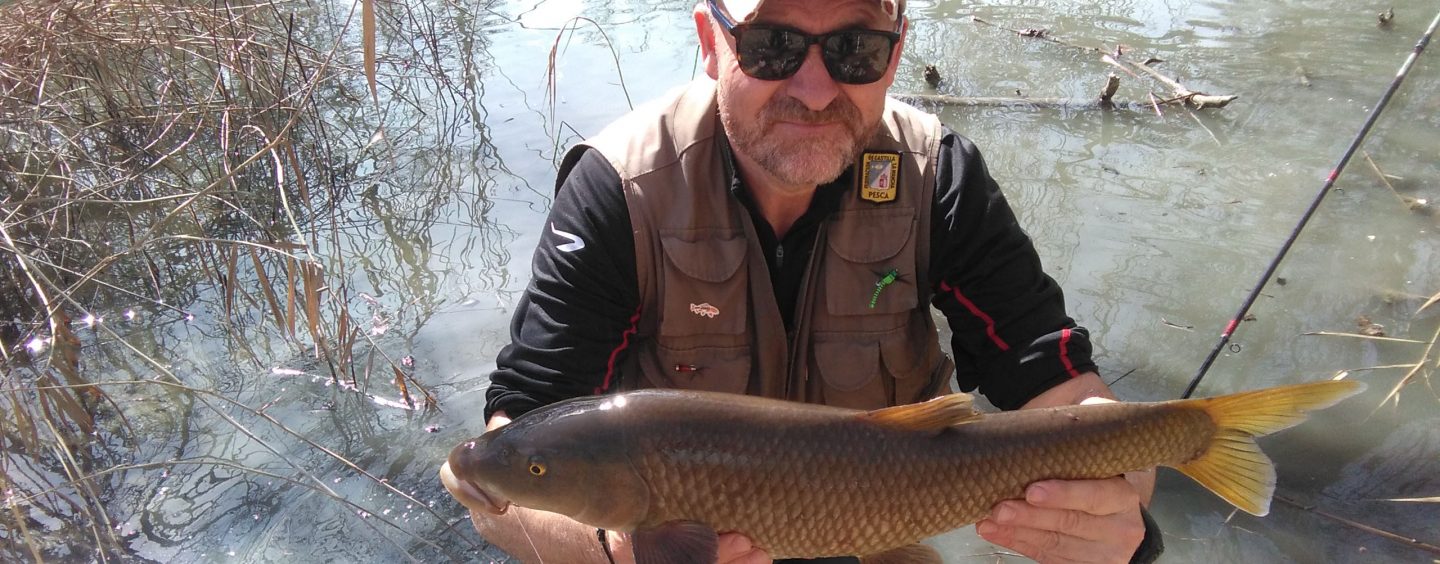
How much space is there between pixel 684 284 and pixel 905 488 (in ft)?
2.76

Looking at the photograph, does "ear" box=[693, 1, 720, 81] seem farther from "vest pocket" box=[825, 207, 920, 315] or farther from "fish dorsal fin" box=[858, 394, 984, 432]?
"fish dorsal fin" box=[858, 394, 984, 432]

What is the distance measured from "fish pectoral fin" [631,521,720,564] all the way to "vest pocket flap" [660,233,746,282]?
29.9 inches

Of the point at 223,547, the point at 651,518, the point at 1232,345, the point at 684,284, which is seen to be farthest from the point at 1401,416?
the point at 223,547

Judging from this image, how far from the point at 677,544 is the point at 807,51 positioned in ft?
4.06

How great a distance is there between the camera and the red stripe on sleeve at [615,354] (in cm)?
242

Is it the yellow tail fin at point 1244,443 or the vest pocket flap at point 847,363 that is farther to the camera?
the vest pocket flap at point 847,363

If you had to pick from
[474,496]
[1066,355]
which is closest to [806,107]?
[1066,355]

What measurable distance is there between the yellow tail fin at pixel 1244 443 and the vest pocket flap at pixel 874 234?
0.85m

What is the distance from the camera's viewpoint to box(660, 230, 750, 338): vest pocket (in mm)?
2381

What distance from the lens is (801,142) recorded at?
2.29 meters

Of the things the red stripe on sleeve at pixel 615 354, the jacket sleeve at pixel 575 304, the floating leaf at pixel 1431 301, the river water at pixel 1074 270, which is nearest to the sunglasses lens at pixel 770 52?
the jacket sleeve at pixel 575 304

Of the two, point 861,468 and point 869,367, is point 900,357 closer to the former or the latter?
point 869,367

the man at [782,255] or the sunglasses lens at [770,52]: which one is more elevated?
the sunglasses lens at [770,52]

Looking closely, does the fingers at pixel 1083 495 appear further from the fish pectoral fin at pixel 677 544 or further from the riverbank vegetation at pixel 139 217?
the riverbank vegetation at pixel 139 217
